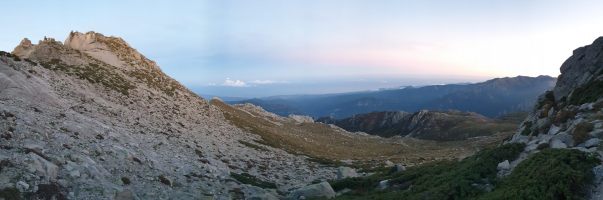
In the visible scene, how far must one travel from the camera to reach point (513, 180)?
21.0 meters

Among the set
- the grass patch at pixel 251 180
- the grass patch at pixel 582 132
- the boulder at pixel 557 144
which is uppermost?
the grass patch at pixel 582 132

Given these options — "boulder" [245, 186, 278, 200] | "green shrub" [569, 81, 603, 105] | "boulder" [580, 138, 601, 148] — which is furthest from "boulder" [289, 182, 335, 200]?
"green shrub" [569, 81, 603, 105]

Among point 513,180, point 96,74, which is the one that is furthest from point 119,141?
point 96,74

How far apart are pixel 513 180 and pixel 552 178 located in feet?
8.82

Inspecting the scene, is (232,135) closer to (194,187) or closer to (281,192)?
(281,192)

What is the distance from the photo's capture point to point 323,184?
113 feet

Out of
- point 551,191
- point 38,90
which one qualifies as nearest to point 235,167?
point 38,90

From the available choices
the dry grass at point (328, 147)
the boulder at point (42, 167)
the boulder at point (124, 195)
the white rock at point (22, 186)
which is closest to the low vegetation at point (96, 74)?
the dry grass at point (328, 147)

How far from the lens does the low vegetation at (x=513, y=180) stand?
1812 cm

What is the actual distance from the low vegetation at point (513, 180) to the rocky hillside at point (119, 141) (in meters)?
8.51

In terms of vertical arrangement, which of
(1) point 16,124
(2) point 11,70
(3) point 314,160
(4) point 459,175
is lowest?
(3) point 314,160

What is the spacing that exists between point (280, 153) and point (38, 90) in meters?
32.7

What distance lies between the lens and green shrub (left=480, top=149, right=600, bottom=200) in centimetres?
1789

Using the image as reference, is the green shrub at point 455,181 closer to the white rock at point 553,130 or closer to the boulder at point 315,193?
the boulder at point 315,193
